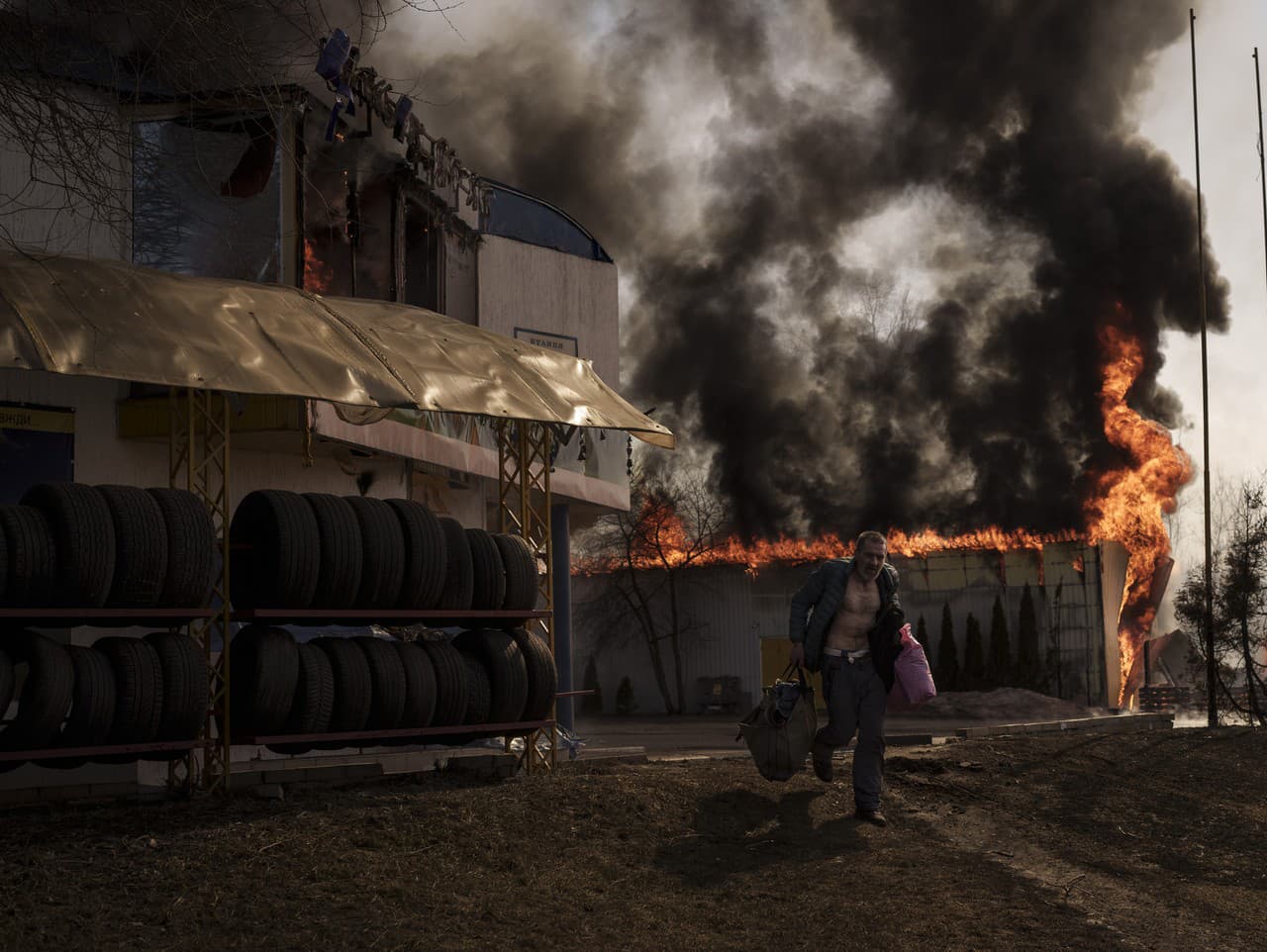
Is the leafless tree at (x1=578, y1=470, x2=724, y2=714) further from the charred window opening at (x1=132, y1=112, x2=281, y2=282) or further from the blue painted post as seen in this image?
the charred window opening at (x1=132, y1=112, x2=281, y2=282)

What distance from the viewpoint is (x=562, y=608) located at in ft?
85.6

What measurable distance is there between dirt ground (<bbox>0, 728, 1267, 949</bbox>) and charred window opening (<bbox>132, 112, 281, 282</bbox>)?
7.41 metres

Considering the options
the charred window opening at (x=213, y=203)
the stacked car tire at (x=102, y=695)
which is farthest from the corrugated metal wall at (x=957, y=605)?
the stacked car tire at (x=102, y=695)

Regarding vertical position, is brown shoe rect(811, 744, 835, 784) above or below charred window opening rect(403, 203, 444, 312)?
below

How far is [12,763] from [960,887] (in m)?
5.77

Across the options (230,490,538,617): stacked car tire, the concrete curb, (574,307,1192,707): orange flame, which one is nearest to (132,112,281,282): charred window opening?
(230,490,538,617): stacked car tire

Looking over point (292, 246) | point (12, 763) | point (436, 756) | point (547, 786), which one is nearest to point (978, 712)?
point (436, 756)

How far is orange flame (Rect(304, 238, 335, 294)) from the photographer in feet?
57.1

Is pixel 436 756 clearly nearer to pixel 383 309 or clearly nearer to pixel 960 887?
pixel 383 309

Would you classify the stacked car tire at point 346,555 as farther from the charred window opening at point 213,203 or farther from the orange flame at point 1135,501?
the orange flame at point 1135,501

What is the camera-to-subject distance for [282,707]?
1041 cm

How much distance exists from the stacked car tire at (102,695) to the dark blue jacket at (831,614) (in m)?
4.18

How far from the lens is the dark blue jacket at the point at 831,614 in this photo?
10250mm

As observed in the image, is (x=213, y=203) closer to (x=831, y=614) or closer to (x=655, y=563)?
(x=831, y=614)
